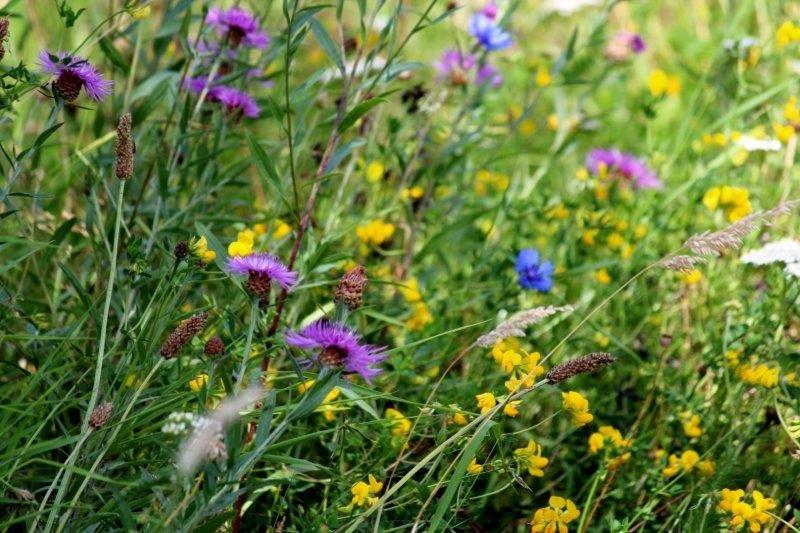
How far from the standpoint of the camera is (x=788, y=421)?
5.81 feet

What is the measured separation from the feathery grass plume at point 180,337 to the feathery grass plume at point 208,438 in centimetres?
16

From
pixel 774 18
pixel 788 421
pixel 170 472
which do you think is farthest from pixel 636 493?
pixel 774 18

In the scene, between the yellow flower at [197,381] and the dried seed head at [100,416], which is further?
the yellow flower at [197,381]

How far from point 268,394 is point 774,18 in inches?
93.2

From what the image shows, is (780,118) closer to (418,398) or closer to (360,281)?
(418,398)

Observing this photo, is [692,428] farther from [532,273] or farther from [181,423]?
[181,423]

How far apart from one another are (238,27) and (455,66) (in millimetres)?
675

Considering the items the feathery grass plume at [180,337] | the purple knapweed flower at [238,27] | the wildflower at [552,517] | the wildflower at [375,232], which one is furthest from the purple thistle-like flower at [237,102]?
the wildflower at [552,517]

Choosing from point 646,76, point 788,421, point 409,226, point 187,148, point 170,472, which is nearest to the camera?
point 170,472

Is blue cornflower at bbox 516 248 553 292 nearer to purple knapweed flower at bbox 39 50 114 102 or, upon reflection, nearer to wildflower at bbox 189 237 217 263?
wildflower at bbox 189 237 217 263

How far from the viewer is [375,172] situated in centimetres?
234

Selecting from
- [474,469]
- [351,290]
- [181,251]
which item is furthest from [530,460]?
[181,251]

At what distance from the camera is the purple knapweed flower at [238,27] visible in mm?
1868

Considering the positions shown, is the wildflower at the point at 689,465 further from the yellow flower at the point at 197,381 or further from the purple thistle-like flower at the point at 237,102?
the purple thistle-like flower at the point at 237,102
